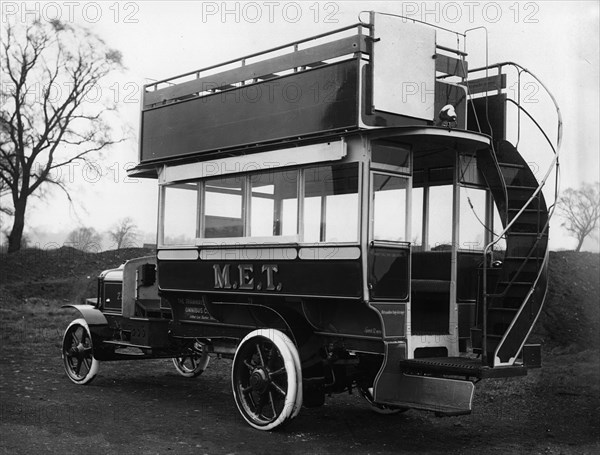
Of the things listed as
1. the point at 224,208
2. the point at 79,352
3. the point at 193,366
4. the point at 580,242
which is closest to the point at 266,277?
the point at 224,208

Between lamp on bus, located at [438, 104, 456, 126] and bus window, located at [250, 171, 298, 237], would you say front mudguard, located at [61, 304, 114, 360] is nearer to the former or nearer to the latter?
bus window, located at [250, 171, 298, 237]

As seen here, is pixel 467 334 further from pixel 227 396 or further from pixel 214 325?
pixel 227 396

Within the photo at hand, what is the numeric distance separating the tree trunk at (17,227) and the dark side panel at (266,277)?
2425 centimetres

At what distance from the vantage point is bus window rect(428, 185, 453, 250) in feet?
28.2

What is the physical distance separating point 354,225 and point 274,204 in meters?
1.36

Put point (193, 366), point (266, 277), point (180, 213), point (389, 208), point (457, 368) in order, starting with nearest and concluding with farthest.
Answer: point (457, 368) → point (389, 208) → point (266, 277) → point (180, 213) → point (193, 366)

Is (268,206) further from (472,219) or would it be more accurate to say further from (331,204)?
(472,219)

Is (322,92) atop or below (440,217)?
atop

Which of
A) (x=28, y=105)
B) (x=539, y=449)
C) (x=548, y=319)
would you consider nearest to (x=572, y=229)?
(x=548, y=319)

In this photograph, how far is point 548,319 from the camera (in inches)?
574

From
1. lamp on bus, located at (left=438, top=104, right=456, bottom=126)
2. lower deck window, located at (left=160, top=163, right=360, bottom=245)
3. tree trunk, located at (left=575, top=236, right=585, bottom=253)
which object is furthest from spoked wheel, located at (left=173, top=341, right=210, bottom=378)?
tree trunk, located at (left=575, top=236, right=585, bottom=253)

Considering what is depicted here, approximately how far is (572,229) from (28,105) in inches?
949

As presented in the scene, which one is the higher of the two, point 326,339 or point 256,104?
point 256,104

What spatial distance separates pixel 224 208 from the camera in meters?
9.14
